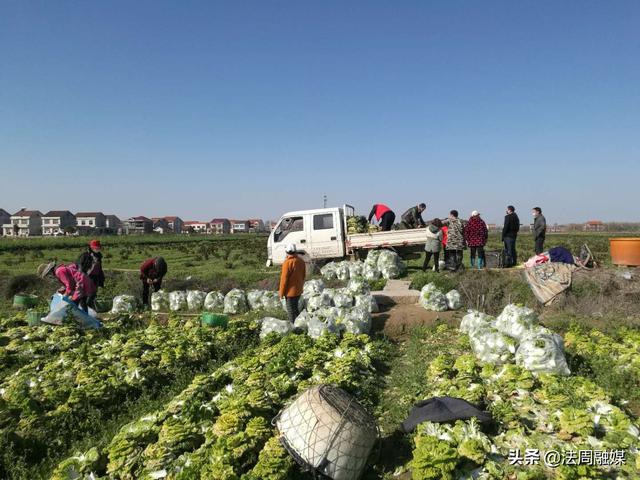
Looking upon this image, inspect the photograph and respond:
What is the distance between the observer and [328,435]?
12.2 feet

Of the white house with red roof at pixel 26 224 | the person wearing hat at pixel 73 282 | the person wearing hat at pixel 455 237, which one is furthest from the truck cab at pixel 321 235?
the white house with red roof at pixel 26 224

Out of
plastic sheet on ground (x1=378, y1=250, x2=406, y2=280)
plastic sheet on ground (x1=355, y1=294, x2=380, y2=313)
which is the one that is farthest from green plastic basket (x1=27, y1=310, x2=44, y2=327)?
plastic sheet on ground (x1=378, y1=250, x2=406, y2=280)

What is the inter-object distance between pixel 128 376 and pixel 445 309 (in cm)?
634

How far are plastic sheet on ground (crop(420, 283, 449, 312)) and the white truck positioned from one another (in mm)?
5334

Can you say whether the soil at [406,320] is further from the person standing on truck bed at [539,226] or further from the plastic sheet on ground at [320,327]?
the person standing on truck bed at [539,226]

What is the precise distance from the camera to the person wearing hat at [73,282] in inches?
359

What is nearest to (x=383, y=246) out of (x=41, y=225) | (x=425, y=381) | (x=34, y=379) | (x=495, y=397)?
(x=425, y=381)

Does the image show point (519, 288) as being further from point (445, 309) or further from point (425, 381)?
point (425, 381)

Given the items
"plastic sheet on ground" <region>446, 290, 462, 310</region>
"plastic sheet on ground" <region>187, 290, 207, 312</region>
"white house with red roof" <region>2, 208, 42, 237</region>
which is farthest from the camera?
"white house with red roof" <region>2, 208, 42, 237</region>

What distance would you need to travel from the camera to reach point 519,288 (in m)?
10.6

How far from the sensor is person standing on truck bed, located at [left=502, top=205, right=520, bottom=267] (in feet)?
43.1

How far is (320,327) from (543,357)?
12.0 ft

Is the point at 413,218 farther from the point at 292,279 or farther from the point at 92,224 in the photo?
the point at 92,224

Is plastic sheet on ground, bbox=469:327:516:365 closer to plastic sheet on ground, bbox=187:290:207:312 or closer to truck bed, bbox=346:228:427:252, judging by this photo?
plastic sheet on ground, bbox=187:290:207:312
